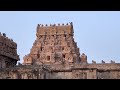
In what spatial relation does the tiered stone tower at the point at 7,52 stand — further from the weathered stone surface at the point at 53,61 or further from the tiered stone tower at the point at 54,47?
the tiered stone tower at the point at 54,47

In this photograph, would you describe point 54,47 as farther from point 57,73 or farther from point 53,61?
point 57,73

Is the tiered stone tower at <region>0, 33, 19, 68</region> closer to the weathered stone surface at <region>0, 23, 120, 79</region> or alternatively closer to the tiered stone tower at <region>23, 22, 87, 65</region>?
the weathered stone surface at <region>0, 23, 120, 79</region>

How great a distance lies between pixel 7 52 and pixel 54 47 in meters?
15.3

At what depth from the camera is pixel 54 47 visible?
199 feet

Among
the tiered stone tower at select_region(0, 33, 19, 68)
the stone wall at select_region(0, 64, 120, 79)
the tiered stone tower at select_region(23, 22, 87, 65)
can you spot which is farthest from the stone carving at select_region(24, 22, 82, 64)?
the stone wall at select_region(0, 64, 120, 79)

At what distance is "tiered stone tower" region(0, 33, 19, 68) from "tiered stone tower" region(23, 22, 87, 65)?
5934 millimetres

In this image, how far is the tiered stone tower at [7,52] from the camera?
44750mm

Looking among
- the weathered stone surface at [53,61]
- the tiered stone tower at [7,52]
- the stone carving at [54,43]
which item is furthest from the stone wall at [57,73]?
the stone carving at [54,43]

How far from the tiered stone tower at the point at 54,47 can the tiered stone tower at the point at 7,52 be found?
5.93 meters

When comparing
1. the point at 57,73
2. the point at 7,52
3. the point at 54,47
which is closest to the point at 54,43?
the point at 54,47

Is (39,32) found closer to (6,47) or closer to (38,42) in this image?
(38,42)

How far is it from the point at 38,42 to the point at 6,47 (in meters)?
15.6
